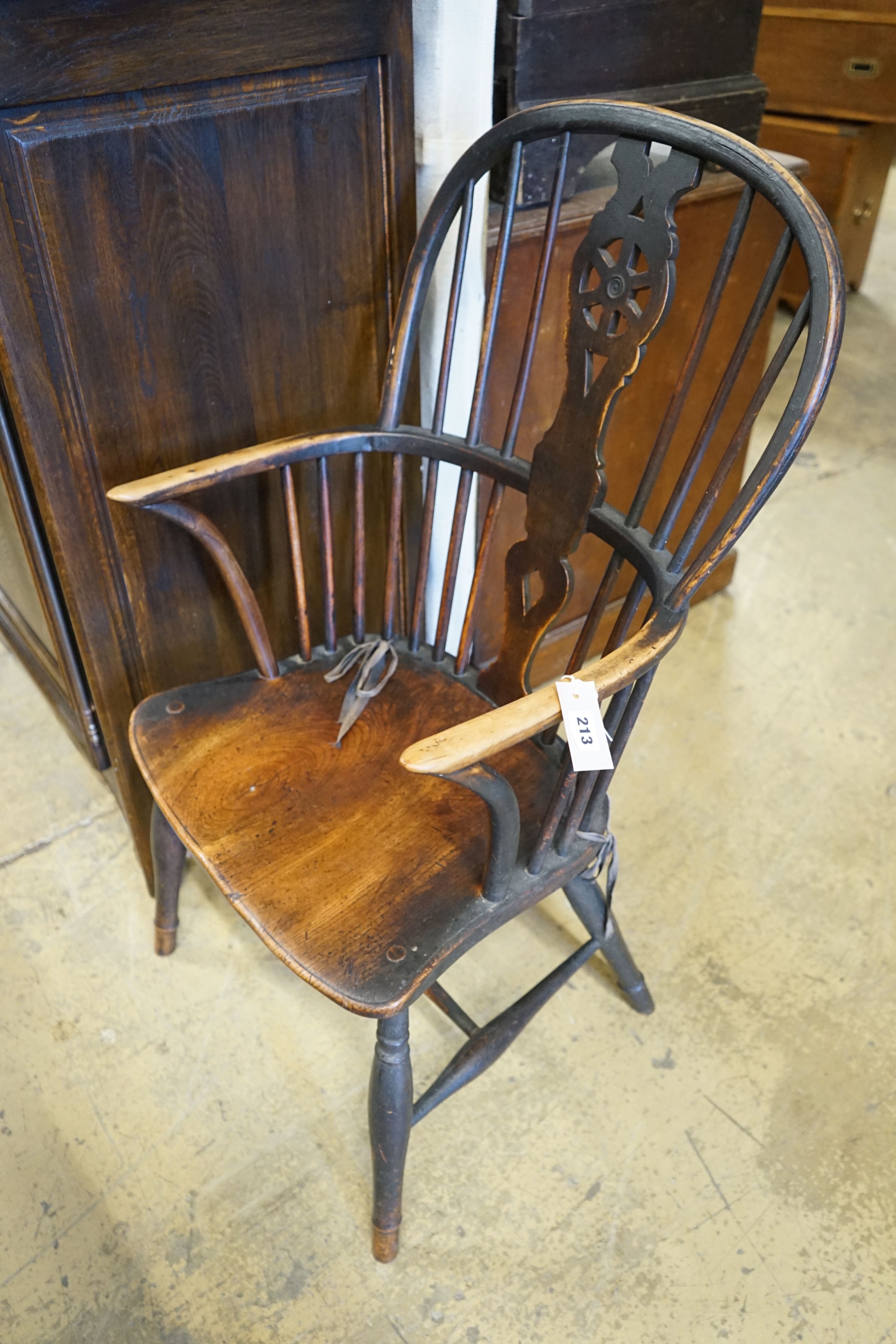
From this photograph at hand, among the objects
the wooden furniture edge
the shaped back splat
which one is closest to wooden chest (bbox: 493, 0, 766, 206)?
the shaped back splat

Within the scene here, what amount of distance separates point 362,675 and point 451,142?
0.71 m

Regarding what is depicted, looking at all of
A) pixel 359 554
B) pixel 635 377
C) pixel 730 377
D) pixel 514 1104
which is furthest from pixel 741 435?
pixel 514 1104

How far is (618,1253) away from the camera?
127 centimetres

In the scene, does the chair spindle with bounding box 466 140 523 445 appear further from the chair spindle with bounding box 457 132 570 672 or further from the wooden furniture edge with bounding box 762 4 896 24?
the wooden furniture edge with bounding box 762 4 896 24

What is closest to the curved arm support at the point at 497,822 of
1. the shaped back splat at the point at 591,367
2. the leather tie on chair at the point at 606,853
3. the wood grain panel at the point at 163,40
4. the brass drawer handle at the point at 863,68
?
the leather tie on chair at the point at 606,853

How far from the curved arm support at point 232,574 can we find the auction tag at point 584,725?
497 millimetres

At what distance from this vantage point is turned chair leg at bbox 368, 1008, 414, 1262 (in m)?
1.08

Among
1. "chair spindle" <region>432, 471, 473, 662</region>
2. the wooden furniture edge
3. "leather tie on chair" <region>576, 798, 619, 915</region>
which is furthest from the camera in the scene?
the wooden furniture edge

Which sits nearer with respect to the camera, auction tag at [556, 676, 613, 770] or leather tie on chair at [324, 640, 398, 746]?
auction tag at [556, 676, 613, 770]

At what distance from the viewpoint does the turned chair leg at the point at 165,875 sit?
1.40 m

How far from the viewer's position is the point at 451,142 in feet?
4.35

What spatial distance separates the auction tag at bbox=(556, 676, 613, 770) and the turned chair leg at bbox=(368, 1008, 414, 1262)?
339mm

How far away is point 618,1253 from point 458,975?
45cm

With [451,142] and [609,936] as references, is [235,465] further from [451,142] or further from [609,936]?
[609,936]
